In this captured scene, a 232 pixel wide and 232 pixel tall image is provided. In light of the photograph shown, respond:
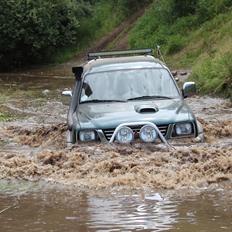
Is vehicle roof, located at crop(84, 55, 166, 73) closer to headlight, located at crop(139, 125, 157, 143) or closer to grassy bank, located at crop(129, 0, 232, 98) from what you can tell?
headlight, located at crop(139, 125, 157, 143)

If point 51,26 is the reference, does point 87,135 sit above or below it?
below

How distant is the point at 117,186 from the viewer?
7258 millimetres

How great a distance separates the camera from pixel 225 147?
909cm

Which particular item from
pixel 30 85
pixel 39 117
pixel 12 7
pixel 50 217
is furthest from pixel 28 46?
pixel 50 217

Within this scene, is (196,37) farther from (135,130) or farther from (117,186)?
(117,186)

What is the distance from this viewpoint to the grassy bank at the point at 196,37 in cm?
1809

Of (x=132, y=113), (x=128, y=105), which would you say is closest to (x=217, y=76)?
(x=128, y=105)

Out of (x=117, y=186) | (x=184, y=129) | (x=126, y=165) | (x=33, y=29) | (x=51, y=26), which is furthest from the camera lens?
(x=51, y=26)

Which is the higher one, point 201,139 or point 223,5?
point 223,5

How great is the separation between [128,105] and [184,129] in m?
0.86

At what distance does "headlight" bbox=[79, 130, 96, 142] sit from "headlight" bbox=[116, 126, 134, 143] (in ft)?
1.10

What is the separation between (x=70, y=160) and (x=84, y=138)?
35cm

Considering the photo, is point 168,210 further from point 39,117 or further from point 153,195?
point 39,117

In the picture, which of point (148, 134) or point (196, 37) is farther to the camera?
point (196, 37)
